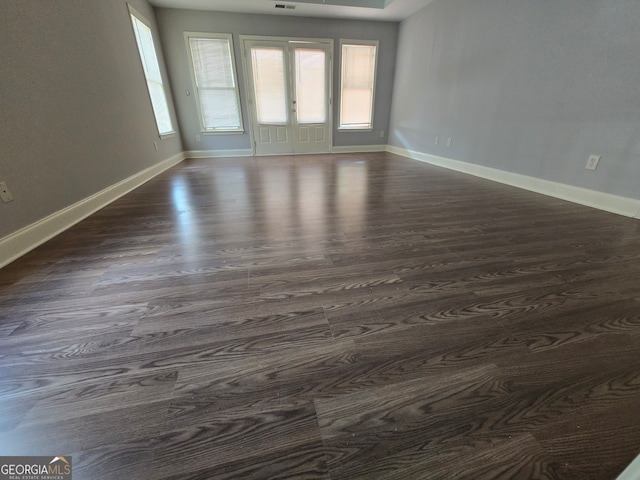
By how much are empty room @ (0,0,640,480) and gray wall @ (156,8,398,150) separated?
1.08ft

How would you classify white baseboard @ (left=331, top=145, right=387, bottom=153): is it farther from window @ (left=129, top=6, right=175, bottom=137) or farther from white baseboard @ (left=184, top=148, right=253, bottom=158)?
window @ (left=129, top=6, right=175, bottom=137)

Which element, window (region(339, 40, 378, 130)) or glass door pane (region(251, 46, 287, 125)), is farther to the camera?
window (region(339, 40, 378, 130))

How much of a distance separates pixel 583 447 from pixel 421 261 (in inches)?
39.5

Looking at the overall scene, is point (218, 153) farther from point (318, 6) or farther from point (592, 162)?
point (592, 162)

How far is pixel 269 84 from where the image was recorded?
17.3ft

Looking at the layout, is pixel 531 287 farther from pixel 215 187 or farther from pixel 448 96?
pixel 448 96

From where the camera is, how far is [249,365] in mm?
916

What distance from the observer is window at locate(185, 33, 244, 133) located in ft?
15.8

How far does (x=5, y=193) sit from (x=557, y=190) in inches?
184

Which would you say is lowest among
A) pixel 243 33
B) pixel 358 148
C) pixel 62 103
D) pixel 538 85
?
pixel 358 148

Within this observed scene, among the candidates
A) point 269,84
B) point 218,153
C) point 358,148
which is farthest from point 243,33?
point 358,148

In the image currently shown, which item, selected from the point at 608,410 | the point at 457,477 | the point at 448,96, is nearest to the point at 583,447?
the point at 608,410

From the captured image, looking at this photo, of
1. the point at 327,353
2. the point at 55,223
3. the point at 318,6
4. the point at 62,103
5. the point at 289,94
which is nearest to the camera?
the point at 327,353

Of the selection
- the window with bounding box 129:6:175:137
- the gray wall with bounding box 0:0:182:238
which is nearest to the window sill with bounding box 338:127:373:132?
the window with bounding box 129:6:175:137
